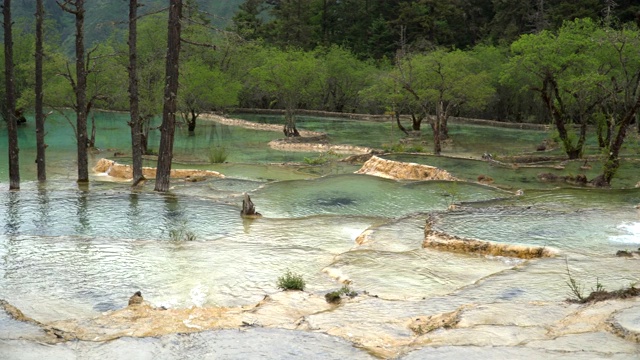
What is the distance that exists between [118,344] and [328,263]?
6026mm

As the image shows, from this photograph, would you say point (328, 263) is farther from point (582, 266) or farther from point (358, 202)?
point (358, 202)

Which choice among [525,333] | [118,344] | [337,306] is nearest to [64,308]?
[118,344]

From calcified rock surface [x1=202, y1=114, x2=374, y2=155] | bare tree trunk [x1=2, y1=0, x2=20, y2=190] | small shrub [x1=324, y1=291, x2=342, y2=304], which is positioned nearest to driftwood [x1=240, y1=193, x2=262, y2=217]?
small shrub [x1=324, y1=291, x2=342, y2=304]

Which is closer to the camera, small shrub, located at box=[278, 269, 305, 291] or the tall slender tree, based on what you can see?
small shrub, located at box=[278, 269, 305, 291]

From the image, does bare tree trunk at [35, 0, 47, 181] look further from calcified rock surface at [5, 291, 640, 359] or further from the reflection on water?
calcified rock surface at [5, 291, 640, 359]

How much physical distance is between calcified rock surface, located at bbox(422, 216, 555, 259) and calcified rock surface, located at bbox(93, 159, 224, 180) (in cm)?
1319

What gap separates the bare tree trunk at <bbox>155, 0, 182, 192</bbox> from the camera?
19984 mm

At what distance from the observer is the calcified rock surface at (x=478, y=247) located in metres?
13.4

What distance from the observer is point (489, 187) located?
23938 millimetres

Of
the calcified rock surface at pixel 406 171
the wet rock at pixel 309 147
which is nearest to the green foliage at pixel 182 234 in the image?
the calcified rock surface at pixel 406 171

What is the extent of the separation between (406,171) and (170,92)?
1009 centimetres

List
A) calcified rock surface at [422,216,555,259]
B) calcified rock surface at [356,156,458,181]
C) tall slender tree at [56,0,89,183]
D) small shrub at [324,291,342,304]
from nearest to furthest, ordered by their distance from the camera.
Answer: small shrub at [324,291,342,304] → calcified rock surface at [422,216,555,259] → tall slender tree at [56,0,89,183] → calcified rock surface at [356,156,458,181]

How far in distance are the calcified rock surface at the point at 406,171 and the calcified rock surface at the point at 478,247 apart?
11.7 m

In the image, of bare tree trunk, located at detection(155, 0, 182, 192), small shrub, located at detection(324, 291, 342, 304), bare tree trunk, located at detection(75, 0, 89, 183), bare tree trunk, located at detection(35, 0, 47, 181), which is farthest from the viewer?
bare tree trunk, located at detection(35, 0, 47, 181)
